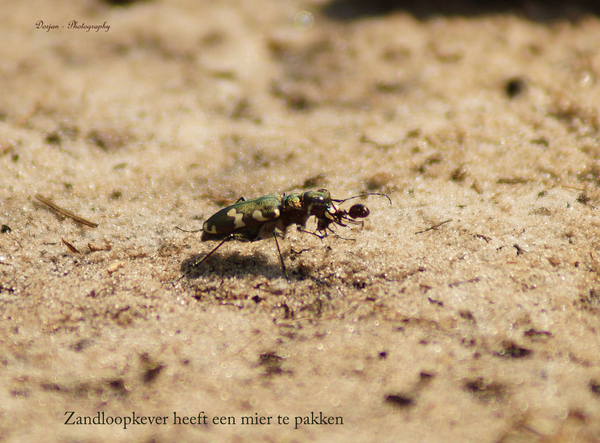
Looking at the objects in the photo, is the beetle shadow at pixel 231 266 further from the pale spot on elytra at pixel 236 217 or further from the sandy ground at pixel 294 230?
the pale spot on elytra at pixel 236 217

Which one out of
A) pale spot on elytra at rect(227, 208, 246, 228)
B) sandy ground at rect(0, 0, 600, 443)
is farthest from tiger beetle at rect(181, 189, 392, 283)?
sandy ground at rect(0, 0, 600, 443)

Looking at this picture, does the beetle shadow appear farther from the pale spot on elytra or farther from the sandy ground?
the pale spot on elytra

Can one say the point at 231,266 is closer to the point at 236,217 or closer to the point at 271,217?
the point at 236,217

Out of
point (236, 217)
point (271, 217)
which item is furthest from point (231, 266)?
point (271, 217)

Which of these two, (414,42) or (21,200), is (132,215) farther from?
(414,42)

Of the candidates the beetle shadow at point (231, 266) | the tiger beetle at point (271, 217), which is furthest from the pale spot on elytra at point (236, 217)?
the beetle shadow at point (231, 266)
